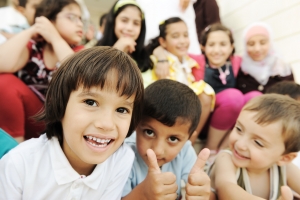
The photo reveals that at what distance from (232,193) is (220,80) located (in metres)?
1.12

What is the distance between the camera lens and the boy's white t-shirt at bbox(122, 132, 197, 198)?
1.13 meters

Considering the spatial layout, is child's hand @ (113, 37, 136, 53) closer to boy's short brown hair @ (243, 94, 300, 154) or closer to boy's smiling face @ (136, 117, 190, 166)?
boy's smiling face @ (136, 117, 190, 166)

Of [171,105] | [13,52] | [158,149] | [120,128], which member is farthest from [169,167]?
[13,52]

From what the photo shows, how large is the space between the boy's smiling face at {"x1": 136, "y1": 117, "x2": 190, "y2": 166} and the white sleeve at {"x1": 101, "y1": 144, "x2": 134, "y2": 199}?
77 millimetres

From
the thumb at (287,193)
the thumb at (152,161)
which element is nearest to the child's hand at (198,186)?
the thumb at (152,161)

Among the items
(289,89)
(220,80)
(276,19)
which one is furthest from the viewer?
(276,19)

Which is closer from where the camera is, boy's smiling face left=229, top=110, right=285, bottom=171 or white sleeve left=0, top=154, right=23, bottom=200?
white sleeve left=0, top=154, right=23, bottom=200

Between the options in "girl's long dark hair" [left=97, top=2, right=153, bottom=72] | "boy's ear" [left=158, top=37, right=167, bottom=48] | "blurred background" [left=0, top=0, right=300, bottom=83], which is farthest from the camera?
"blurred background" [left=0, top=0, right=300, bottom=83]

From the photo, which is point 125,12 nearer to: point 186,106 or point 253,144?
point 186,106

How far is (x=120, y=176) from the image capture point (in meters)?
0.99

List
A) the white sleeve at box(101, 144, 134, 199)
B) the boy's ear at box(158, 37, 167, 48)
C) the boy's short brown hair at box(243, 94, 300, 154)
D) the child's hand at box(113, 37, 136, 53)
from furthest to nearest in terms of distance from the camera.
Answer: the boy's ear at box(158, 37, 167, 48) < the child's hand at box(113, 37, 136, 53) < the boy's short brown hair at box(243, 94, 300, 154) < the white sleeve at box(101, 144, 134, 199)

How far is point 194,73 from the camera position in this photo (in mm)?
1999

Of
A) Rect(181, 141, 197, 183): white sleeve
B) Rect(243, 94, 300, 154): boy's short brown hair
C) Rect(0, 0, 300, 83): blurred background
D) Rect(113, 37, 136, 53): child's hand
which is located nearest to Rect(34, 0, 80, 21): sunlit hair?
Rect(113, 37, 136, 53): child's hand

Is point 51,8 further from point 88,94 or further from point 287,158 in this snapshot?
point 287,158
